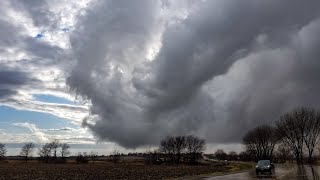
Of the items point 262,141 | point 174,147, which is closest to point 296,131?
point 262,141

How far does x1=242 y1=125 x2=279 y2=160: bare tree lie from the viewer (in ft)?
447

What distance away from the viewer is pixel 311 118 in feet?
316

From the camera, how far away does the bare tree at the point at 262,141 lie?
136238mm

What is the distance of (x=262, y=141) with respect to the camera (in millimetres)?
139250

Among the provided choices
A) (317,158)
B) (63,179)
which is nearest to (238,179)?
(63,179)

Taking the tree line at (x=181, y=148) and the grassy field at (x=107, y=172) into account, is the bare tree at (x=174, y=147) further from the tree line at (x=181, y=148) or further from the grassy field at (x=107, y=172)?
the grassy field at (x=107, y=172)

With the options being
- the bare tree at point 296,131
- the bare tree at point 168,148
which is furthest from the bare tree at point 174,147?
the bare tree at point 296,131

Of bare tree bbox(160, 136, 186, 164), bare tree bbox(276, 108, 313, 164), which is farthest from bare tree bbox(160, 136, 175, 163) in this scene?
bare tree bbox(276, 108, 313, 164)

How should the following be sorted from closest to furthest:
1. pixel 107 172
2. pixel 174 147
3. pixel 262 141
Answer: pixel 107 172 → pixel 262 141 → pixel 174 147

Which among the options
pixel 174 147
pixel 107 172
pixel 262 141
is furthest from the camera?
pixel 174 147

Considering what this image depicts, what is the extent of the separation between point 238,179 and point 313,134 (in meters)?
62.6

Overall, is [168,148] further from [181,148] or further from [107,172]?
[107,172]

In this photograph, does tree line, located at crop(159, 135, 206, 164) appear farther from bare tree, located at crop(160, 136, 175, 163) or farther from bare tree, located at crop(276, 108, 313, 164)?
bare tree, located at crop(276, 108, 313, 164)

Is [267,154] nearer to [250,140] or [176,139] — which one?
[250,140]
